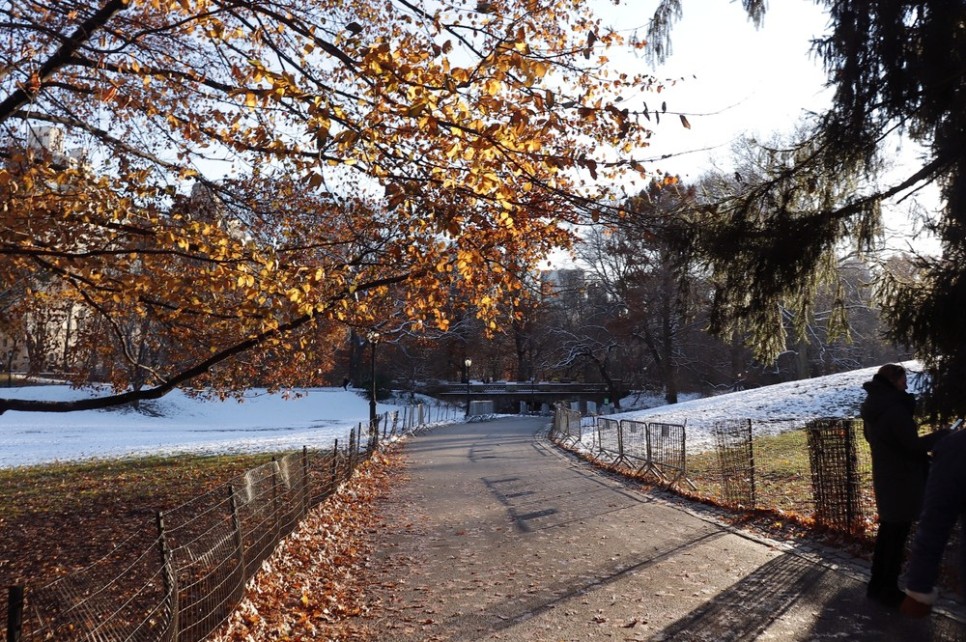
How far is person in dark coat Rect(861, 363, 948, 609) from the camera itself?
A: 610cm

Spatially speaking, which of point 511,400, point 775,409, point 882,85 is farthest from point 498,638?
point 511,400

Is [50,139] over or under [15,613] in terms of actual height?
over

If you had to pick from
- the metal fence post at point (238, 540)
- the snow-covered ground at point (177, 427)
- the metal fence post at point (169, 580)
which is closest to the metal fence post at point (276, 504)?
the metal fence post at point (238, 540)

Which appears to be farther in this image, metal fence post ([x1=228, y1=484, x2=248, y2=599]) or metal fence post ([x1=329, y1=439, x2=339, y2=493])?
metal fence post ([x1=329, y1=439, x2=339, y2=493])

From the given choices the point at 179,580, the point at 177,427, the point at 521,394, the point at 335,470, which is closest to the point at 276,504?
the point at 179,580

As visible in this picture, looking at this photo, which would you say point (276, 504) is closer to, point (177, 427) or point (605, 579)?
point (605, 579)

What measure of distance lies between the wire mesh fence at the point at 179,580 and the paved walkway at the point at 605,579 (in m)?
1.27

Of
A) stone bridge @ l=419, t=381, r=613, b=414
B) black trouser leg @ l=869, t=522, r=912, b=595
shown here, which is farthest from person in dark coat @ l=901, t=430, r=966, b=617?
stone bridge @ l=419, t=381, r=613, b=414

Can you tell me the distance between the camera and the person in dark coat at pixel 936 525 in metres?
3.43

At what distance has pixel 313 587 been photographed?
24.6 feet

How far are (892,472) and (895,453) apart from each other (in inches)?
6.4

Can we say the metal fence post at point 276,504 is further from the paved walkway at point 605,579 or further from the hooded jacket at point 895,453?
the hooded jacket at point 895,453

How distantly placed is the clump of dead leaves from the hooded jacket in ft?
14.4

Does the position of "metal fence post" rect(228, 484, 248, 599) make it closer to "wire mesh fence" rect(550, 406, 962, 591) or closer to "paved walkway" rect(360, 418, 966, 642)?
"paved walkway" rect(360, 418, 966, 642)
